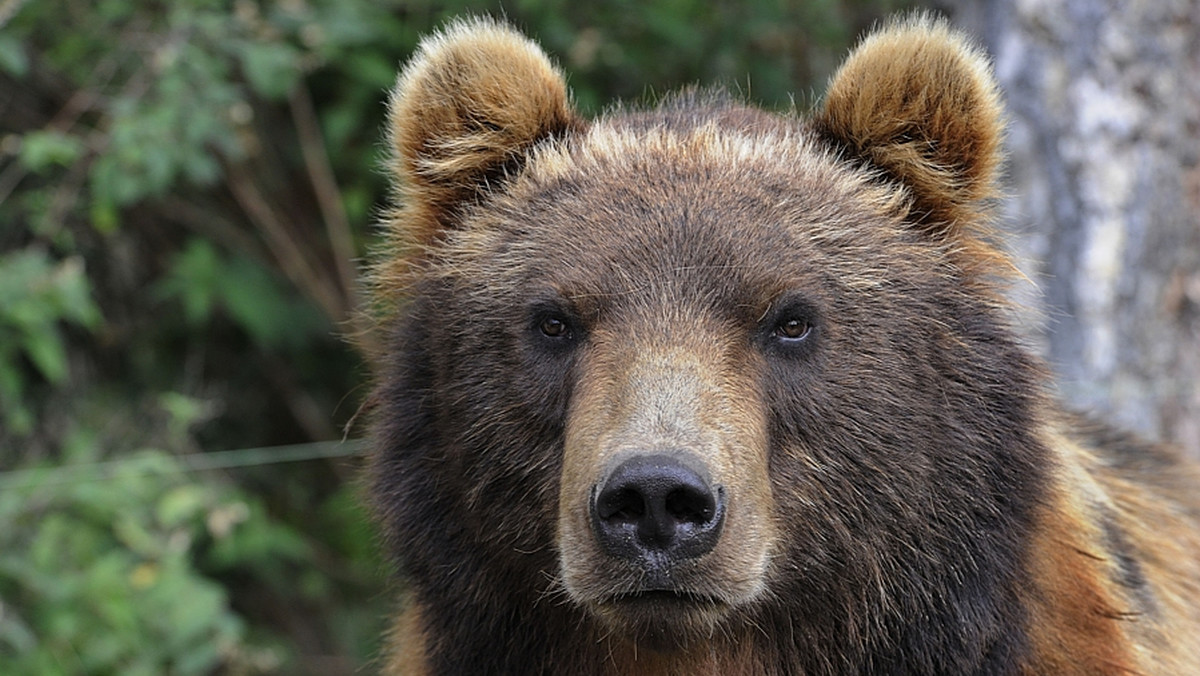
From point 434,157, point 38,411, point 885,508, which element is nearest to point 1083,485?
point 885,508

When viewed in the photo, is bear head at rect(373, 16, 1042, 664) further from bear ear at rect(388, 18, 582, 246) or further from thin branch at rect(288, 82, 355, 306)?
thin branch at rect(288, 82, 355, 306)

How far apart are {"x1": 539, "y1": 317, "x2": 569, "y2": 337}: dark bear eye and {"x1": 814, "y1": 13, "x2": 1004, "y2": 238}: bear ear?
891mm

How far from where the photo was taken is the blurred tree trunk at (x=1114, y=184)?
5.26m

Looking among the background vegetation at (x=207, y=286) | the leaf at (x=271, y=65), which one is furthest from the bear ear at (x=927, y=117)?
the leaf at (x=271, y=65)

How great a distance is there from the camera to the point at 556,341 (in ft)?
10.5

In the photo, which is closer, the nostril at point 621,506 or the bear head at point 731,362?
the nostril at point 621,506

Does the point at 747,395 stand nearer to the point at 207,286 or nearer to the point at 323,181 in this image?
the point at 207,286

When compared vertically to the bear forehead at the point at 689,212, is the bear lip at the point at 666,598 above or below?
below

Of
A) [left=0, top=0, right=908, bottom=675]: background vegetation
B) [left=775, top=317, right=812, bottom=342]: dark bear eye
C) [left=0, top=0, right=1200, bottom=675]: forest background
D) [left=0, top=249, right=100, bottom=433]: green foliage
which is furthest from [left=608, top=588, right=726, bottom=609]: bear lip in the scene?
[left=0, top=249, right=100, bottom=433]: green foliage

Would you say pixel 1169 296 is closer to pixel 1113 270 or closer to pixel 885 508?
pixel 1113 270

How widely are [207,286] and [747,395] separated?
14.5 ft

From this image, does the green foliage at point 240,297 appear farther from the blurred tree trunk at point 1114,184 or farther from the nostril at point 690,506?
the nostril at point 690,506

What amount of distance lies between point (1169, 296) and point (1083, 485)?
7.12ft

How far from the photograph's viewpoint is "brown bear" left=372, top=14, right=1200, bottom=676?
9.90 ft
